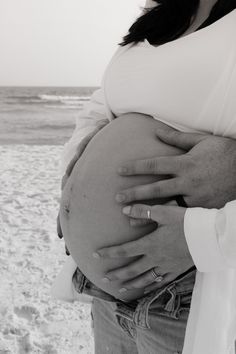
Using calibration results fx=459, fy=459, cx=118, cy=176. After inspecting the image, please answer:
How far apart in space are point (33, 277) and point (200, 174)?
169 centimetres

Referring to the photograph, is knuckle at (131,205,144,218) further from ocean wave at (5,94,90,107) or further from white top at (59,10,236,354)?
ocean wave at (5,94,90,107)

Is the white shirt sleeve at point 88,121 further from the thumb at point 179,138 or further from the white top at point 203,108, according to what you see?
the thumb at point 179,138

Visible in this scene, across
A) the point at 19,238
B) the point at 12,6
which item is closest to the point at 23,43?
the point at 12,6

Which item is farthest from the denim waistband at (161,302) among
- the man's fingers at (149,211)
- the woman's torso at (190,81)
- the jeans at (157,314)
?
the woman's torso at (190,81)

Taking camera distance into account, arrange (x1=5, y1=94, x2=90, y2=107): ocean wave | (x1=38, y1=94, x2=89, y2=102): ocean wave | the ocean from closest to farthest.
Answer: the ocean → (x1=5, y1=94, x2=90, y2=107): ocean wave → (x1=38, y1=94, x2=89, y2=102): ocean wave

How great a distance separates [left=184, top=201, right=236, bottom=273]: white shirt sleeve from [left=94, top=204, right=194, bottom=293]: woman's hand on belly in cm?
1

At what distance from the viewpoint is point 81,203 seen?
0.72 m

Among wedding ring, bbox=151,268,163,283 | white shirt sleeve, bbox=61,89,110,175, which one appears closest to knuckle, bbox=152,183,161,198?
wedding ring, bbox=151,268,163,283

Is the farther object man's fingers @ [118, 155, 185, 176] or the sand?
the sand

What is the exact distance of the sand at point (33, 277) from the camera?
1.65 meters

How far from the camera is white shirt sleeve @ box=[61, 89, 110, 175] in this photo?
916 millimetres

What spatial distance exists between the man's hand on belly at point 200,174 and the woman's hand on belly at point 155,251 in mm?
27

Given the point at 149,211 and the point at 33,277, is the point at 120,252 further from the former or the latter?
the point at 33,277

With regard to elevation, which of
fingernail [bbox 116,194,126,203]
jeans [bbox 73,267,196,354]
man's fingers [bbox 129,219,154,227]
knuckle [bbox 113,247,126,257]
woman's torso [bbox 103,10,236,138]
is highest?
woman's torso [bbox 103,10,236,138]
